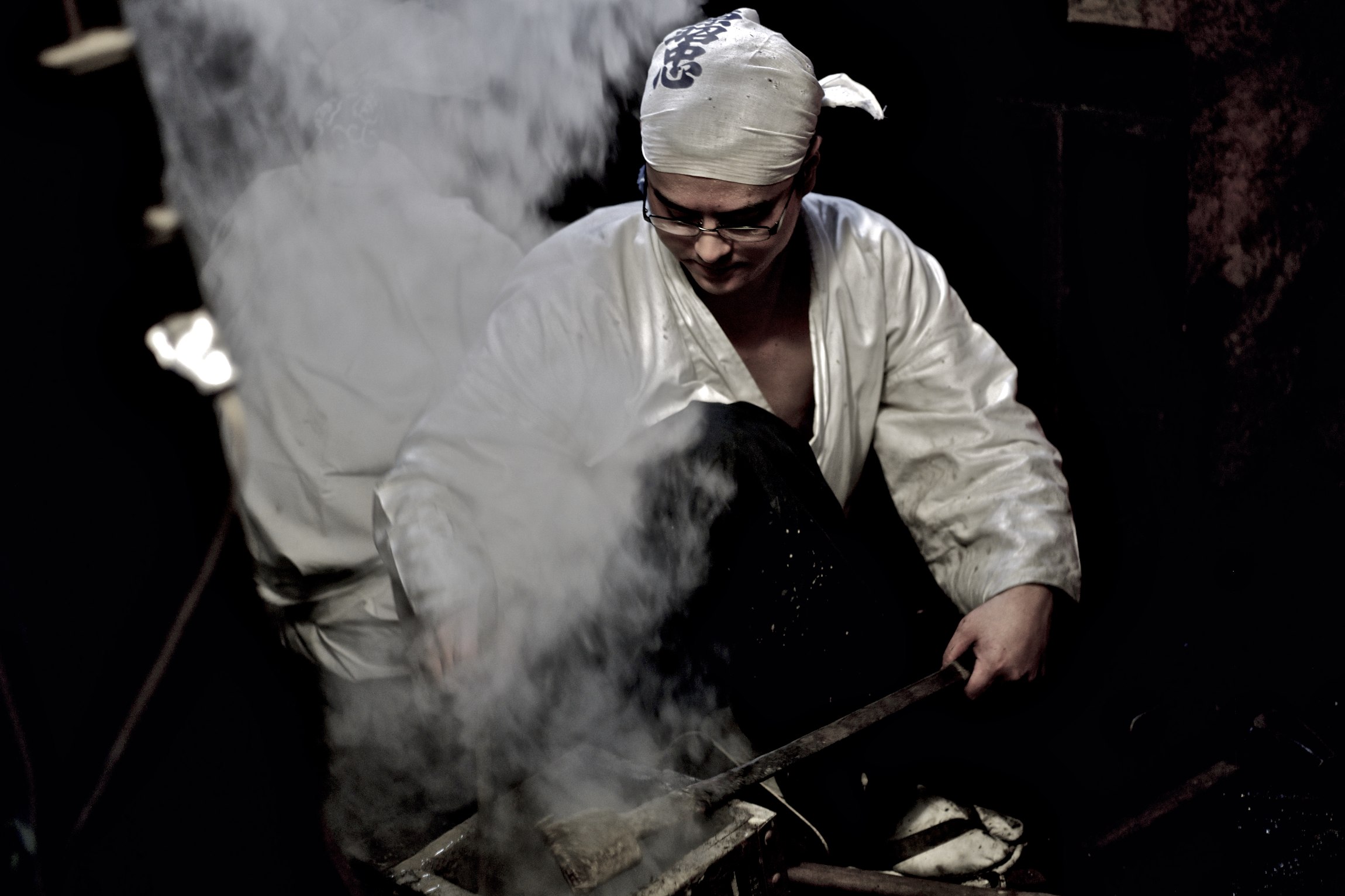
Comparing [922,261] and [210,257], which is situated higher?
[210,257]

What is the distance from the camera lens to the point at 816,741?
2.60m

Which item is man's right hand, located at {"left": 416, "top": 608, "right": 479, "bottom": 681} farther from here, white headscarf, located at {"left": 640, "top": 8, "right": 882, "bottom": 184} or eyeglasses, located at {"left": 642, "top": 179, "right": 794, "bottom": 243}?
white headscarf, located at {"left": 640, "top": 8, "right": 882, "bottom": 184}

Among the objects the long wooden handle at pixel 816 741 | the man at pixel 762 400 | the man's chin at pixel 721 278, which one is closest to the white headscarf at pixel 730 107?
the man at pixel 762 400

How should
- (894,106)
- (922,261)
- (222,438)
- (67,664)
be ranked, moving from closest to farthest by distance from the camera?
(67,664), (222,438), (922,261), (894,106)

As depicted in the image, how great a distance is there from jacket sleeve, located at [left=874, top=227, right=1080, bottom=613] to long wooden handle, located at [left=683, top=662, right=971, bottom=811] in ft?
1.42

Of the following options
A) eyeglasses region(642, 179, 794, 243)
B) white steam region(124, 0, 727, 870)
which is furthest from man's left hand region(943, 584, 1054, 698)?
eyeglasses region(642, 179, 794, 243)

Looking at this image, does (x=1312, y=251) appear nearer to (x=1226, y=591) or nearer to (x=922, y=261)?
(x=1226, y=591)

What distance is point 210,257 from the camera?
10.4 feet

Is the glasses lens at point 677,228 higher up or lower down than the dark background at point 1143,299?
higher up

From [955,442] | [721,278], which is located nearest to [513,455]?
[721,278]

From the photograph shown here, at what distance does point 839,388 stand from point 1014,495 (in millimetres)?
599

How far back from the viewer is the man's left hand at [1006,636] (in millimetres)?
2898

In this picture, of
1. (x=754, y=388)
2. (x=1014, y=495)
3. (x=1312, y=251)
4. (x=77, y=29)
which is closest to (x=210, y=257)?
(x=77, y=29)

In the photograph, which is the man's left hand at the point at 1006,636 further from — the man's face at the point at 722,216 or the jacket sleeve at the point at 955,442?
the man's face at the point at 722,216
